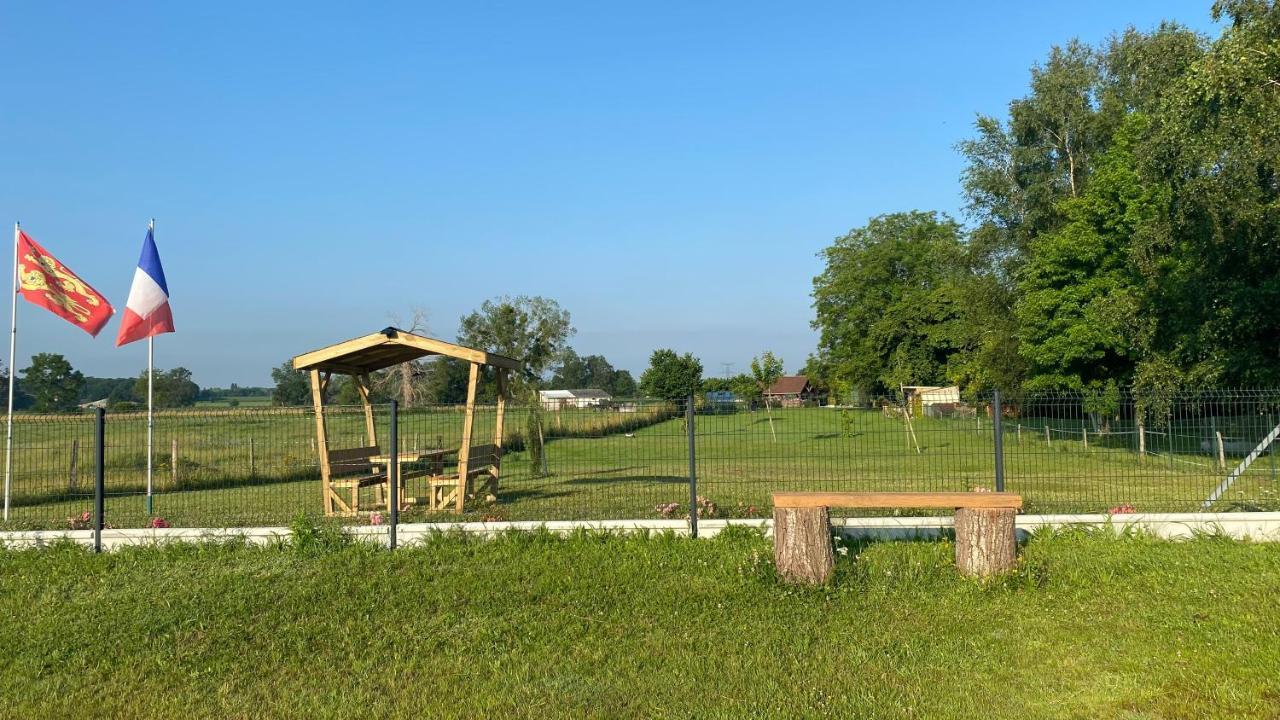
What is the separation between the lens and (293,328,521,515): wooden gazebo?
40.0 ft

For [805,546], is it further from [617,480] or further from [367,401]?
[367,401]

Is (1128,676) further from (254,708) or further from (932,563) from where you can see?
(254,708)

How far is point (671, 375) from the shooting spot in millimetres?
105750

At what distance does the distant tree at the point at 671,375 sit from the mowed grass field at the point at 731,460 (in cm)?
8364

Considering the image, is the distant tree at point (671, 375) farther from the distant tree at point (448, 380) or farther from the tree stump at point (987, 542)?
the tree stump at point (987, 542)

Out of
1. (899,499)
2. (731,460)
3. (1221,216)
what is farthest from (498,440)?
(1221,216)

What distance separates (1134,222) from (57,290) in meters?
29.0

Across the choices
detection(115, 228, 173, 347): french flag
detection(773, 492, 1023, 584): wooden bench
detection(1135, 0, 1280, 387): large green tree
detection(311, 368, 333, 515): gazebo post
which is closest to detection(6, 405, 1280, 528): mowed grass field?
detection(311, 368, 333, 515): gazebo post

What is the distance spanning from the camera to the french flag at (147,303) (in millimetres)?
12723

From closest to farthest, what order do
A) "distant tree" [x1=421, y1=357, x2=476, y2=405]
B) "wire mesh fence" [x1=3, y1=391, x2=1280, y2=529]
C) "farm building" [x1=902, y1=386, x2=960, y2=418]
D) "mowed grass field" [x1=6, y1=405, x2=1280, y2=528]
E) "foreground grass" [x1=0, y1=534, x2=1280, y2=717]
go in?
"foreground grass" [x1=0, y1=534, x2=1280, y2=717], "wire mesh fence" [x1=3, y1=391, x2=1280, y2=529], "mowed grass field" [x1=6, y1=405, x2=1280, y2=528], "farm building" [x1=902, y1=386, x2=960, y2=418], "distant tree" [x1=421, y1=357, x2=476, y2=405]

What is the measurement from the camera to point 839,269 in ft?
240

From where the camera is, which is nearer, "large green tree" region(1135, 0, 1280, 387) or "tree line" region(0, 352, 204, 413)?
"large green tree" region(1135, 0, 1280, 387)

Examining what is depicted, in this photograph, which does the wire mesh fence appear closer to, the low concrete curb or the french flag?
the low concrete curb

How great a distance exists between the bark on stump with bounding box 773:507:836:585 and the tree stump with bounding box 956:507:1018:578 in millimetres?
1211
